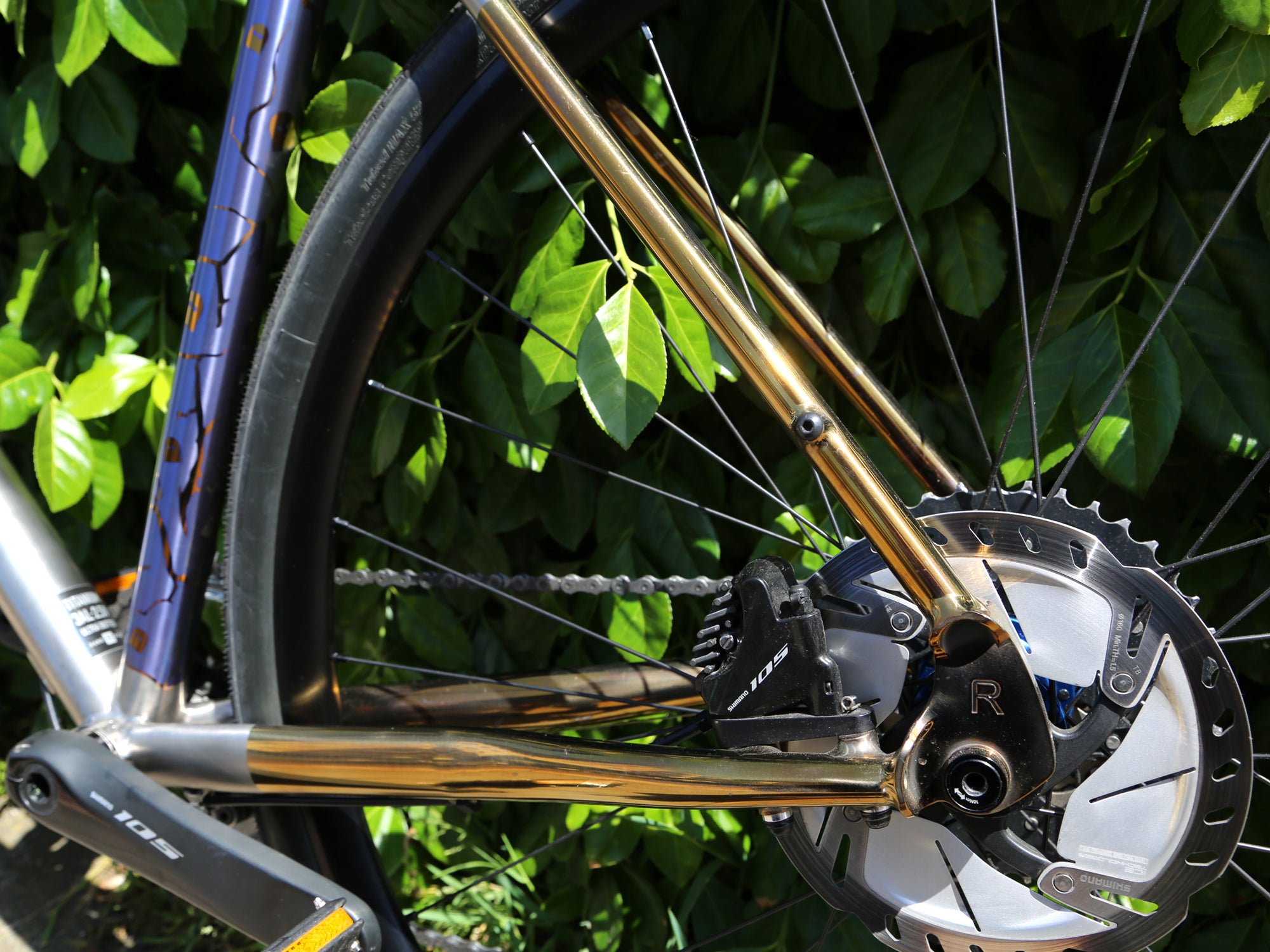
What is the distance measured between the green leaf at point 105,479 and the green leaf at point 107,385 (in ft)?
0.13

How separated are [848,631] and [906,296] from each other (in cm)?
37

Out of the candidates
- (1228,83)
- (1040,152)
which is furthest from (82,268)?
(1228,83)

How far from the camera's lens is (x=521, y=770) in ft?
2.02

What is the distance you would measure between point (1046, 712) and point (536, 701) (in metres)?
0.43

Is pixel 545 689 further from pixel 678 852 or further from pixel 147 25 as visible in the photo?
pixel 147 25

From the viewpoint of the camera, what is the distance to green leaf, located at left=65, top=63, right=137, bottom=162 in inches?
39.7

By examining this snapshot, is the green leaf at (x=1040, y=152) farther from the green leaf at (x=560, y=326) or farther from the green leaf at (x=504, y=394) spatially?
the green leaf at (x=504, y=394)

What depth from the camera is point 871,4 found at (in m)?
0.81

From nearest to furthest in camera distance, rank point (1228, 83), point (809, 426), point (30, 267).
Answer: point (809, 426), point (1228, 83), point (30, 267)

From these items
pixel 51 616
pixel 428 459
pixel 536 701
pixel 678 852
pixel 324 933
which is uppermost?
pixel 428 459

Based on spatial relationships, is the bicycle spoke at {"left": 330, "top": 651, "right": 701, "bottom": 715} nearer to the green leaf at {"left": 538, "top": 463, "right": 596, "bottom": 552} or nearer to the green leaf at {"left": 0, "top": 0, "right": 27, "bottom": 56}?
the green leaf at {"left": 538, "top": 463, "right": 596, "bottom": 552}

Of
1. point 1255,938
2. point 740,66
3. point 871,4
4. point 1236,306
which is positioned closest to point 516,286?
point 740,66

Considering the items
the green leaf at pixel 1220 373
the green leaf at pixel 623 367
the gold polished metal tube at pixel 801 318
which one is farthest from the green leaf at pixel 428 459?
the green leaf at pixel 1220 373

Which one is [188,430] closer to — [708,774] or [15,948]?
[708,774]
